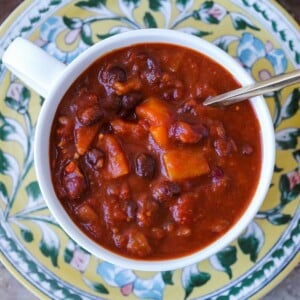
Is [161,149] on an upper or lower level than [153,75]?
lower

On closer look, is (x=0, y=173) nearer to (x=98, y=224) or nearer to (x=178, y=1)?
(x=98, y=224)

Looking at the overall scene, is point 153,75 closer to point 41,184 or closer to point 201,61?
point 201,61

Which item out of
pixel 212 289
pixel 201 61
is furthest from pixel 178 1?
pixel 212 289

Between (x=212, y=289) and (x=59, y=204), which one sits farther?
(x=212, y=289)

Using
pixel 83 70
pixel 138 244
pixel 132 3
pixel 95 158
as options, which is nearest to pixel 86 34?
pixel 132 3

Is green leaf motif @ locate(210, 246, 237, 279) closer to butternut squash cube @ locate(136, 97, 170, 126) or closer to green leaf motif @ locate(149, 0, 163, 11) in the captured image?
butternut squash cube @ locate(136, 97, 170, 126)

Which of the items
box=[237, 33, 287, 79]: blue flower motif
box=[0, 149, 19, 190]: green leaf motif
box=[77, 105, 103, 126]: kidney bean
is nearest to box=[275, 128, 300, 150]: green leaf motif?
box=[237, 33, 287, 79]: blue flower motif

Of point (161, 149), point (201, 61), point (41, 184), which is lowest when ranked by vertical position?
point (41, 184)
